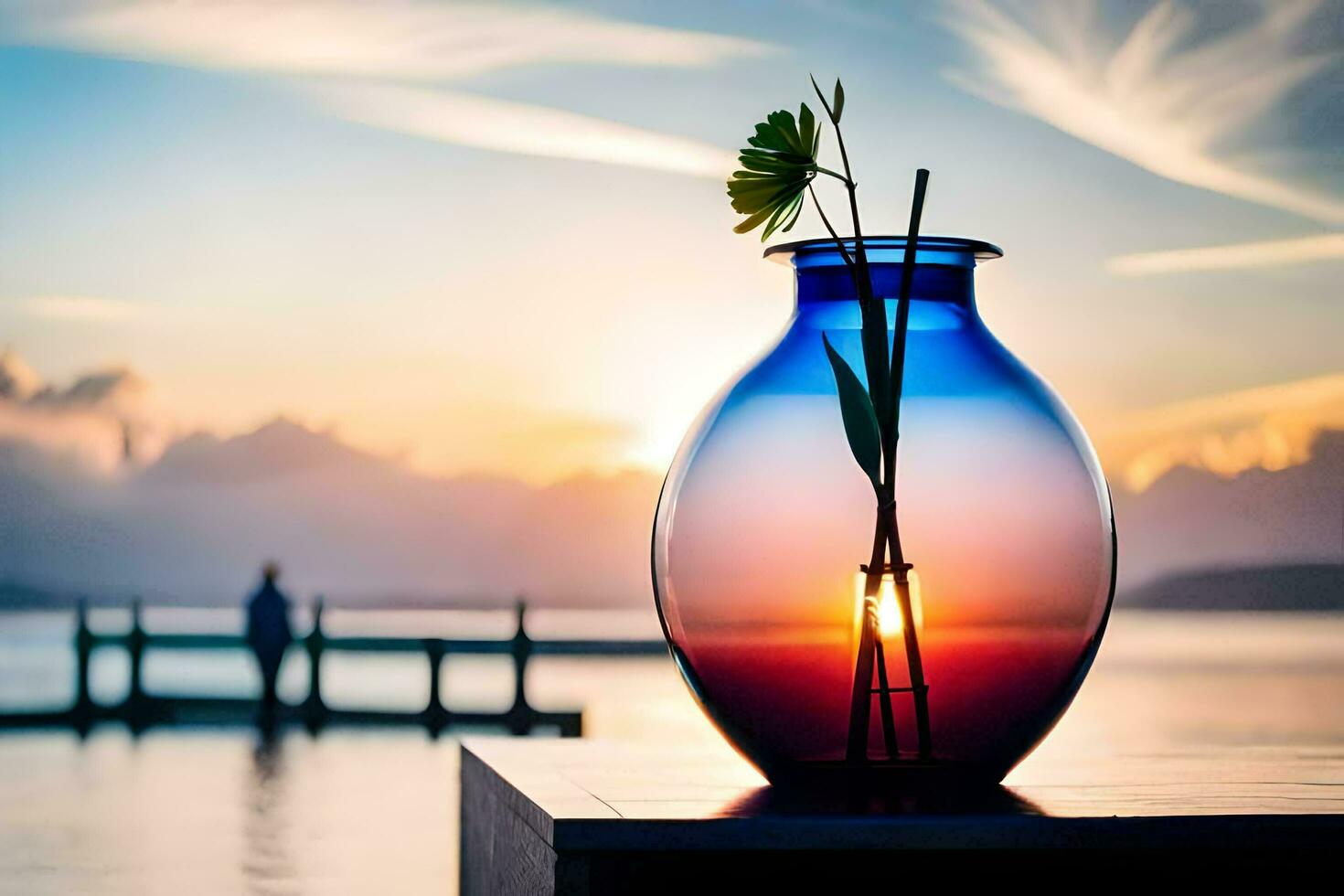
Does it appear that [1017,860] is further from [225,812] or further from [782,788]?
[225,812]

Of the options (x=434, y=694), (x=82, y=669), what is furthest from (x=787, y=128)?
(x=82, y=669)

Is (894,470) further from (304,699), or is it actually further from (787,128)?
(304,699)

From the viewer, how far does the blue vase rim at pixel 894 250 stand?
2.24 meters

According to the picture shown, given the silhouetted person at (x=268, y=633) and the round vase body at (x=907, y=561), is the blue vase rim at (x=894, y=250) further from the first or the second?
the silhouetted person at (x=268, y=633)

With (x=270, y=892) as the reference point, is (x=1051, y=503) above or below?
above

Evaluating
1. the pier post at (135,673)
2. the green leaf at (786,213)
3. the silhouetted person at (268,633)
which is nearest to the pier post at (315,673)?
the silhouetted person at (268,633)

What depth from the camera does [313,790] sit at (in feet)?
36.8

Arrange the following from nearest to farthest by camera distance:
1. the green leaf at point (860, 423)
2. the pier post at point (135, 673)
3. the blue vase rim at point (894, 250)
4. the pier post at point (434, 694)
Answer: the green leaf at point (860, 423), the blue vase rim at point (894, 250), the pier post at point (434, 694), the pier post at point (135, 673)

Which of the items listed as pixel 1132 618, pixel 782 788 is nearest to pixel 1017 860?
pixel 782 788

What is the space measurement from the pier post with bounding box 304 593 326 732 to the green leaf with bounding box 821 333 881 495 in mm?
14672

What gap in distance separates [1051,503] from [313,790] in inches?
382

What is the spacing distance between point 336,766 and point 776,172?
11153 millimetres

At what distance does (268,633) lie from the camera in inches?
681

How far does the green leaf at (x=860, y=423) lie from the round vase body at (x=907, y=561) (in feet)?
0.19
